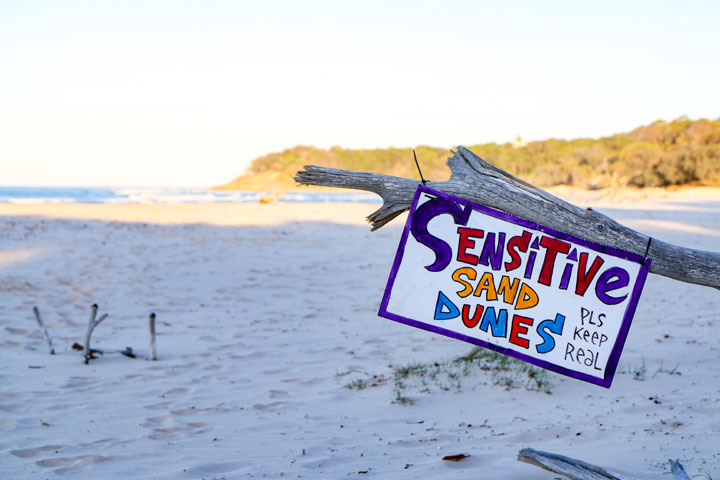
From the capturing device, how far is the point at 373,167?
76.7m

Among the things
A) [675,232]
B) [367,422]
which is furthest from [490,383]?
[675,232]

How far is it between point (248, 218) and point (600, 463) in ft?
60.1

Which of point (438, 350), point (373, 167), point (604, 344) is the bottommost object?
point (438, 350)

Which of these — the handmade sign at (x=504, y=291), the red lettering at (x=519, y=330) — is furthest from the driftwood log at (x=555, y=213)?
the red lettering at (x=519, y=330)

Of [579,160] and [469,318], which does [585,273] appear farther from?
[579,160]

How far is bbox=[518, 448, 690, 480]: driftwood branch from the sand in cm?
44

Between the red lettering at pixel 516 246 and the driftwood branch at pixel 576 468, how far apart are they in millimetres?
839

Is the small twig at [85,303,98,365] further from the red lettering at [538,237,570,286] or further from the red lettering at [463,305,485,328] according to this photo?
the red lettering at [538,237,570,286]

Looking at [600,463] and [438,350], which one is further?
[438,350]

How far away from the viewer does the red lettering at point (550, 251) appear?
96.2 inches

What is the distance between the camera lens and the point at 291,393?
4578mm

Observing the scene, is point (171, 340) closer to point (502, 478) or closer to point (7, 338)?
point (7, 338)

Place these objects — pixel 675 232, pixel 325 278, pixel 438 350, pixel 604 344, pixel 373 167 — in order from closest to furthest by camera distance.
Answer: pixel 604 344
pixel 438 350
pixel 325 278
pixel 675 232
pixel 373 167

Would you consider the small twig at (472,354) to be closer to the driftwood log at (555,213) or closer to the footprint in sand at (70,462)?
the driftwood log at (555,213)
